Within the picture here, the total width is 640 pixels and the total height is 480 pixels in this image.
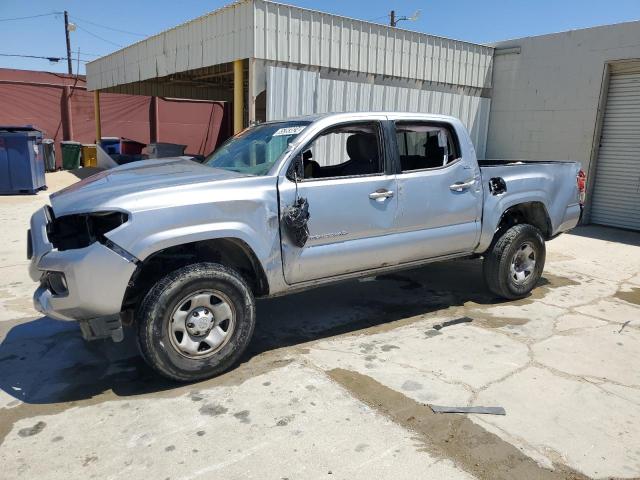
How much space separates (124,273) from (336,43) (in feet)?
23.5

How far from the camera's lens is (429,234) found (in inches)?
188

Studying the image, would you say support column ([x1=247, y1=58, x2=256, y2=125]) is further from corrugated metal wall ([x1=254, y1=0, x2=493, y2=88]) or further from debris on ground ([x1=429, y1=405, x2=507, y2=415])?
debris on ground ([x1=429, y1=405, x2=507, y2=415])

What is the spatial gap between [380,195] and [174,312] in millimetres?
1941

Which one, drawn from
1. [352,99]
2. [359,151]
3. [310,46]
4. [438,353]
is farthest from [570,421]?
[352,99]

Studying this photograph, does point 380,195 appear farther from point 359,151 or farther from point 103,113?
point 103,113

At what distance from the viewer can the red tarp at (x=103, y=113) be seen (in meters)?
21.0

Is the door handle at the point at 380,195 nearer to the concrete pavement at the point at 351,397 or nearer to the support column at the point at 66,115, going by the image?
the concrete pavement at the point at 351,397

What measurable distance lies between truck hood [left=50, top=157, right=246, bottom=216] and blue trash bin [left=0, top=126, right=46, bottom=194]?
11.0m

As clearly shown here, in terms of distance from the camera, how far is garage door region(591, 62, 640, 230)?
1001 cm

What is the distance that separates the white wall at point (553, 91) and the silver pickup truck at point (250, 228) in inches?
247

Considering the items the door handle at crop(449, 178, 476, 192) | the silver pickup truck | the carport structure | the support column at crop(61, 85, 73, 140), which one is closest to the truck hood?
the silver pickup truck

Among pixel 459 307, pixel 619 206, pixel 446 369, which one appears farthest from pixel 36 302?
pixel 619 206

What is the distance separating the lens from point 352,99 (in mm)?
9719

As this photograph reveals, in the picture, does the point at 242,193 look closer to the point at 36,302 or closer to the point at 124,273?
the point at 124,273
